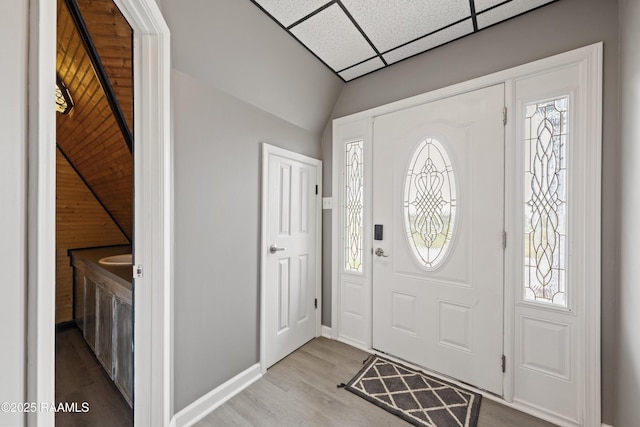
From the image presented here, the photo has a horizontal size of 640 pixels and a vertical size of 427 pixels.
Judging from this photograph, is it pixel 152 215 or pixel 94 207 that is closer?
pixel 152 215

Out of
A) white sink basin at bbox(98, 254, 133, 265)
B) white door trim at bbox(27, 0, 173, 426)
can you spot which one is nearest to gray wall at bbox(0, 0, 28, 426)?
→ white door trim at bbox(27, 0, 173, 426)

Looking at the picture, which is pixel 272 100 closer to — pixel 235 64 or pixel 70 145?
pixel 235 64

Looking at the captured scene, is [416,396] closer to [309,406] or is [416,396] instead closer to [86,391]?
[309,406]

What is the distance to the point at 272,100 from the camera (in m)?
2.11

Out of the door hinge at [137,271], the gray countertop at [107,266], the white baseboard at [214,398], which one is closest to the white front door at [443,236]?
the white baseboard at [214,398]

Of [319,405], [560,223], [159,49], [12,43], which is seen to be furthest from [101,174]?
[560,223]

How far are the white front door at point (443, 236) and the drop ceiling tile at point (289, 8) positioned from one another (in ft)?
3.44

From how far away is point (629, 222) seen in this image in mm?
1299

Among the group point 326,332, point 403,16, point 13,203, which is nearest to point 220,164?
point 13,203

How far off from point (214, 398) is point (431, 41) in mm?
3045

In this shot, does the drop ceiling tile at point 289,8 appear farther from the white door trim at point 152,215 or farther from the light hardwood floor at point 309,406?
the light hardwood floor at point 309,406

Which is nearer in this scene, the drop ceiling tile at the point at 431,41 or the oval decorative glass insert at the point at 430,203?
the drop ceiling tile at the point at 431,41

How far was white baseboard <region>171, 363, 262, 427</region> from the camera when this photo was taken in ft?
5.06

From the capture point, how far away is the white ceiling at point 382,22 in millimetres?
1643
